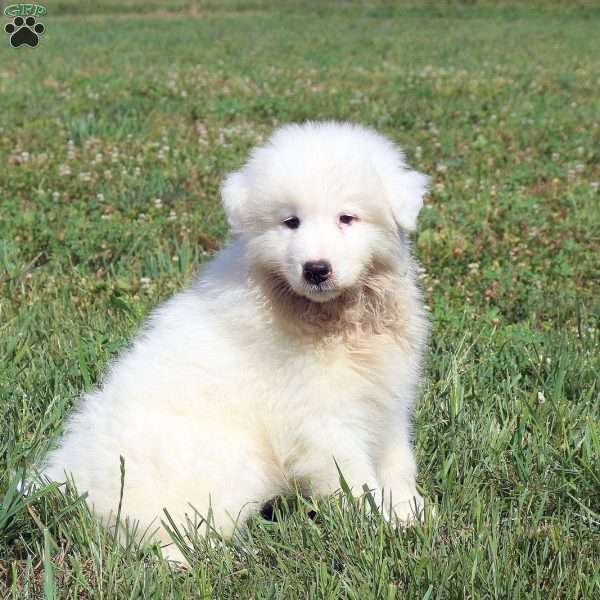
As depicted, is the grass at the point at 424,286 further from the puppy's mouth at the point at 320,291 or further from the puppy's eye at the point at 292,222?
the puppy's eye at the point at 292,222

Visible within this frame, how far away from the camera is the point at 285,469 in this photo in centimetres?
306

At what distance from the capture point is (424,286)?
532cm

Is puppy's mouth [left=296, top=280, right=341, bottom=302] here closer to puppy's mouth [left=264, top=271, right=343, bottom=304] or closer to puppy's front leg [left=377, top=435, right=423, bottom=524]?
puppy's mouth [left=264, top=271, right=343, bottom=304]

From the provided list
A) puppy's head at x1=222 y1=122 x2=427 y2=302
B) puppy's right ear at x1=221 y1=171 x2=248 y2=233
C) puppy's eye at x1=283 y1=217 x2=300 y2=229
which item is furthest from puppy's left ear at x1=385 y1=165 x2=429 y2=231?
puppy's right ear at x1=221 y1=171 x2=248 y2=233

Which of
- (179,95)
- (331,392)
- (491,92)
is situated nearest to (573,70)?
(491,92)

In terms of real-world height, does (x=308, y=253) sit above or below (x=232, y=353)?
above

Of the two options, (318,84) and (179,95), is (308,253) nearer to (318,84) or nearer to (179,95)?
(179,95)

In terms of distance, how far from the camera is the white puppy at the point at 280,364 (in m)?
2.85

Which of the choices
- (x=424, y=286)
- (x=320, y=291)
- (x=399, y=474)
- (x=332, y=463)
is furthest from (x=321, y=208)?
(x=424, y=286)

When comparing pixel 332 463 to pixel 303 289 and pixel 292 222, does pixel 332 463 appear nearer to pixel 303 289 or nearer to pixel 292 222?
pixel 303 289

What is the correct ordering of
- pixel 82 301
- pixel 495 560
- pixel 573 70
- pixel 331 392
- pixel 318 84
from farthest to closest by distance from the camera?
pixel 573 70, pixel 318 84, pixel 82 301, pixel 331 392, pixel 495 560

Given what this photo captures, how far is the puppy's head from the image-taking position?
2.95 meters

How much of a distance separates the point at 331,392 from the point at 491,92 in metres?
10.1

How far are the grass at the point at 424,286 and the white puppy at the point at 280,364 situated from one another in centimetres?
15
